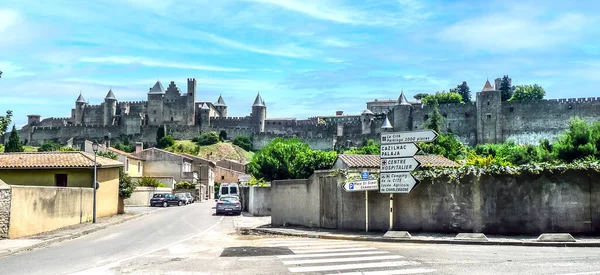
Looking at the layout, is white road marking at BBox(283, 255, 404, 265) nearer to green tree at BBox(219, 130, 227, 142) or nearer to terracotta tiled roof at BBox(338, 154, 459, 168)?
terracotta tiled roof at BBox(338, 154, 459, 168)

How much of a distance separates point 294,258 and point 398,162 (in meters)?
5.80

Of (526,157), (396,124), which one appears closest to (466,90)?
(396,124)

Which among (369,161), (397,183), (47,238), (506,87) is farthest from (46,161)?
(506,87)

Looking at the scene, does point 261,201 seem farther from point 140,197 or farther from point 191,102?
point 191,102

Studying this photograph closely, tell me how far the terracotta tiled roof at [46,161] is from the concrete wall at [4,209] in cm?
956

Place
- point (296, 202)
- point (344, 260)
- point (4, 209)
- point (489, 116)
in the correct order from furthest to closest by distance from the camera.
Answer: point (489, 116) < point (296, 202) < point (4, 209) < point (344, 260)

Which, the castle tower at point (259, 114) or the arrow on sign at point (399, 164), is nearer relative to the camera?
the arrow on sign at point (399, 164)

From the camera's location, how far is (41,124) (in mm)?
142000

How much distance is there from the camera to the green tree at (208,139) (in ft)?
388

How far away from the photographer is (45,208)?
19.8m

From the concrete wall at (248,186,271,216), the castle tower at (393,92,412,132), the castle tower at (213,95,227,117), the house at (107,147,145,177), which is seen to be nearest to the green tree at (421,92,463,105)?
the castle tower at (393,92,412,132)

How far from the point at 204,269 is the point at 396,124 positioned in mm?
98552

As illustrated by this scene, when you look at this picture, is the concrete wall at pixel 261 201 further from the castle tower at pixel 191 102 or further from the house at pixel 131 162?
the castle tower at pixel 191 102

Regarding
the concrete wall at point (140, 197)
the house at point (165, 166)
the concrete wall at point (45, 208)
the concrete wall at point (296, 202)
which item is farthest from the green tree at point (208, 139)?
the concrete wall at point (296, 202)
